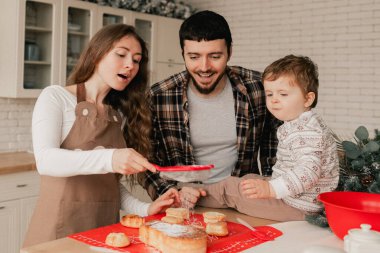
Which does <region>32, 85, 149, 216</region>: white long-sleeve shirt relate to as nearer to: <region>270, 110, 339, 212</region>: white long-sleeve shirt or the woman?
the woman

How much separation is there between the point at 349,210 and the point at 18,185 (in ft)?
9.74

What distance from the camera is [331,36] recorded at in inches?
197

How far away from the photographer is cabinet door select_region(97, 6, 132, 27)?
183 inches

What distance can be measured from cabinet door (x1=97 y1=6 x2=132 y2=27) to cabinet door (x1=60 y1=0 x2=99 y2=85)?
0.07 m

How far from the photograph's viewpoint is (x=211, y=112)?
96.7 inches

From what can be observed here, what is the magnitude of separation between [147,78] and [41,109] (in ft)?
1.90

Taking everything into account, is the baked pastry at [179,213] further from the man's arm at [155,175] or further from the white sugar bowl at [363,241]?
the white sugar bowl at [363,241]

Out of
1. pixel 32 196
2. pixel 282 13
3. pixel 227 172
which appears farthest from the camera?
pixel 282 13

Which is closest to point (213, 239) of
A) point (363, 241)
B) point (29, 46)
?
point (363, 241)

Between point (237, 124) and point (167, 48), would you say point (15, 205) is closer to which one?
point (237, 124)

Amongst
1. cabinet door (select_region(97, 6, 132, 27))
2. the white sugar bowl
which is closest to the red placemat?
the white sugar bowl

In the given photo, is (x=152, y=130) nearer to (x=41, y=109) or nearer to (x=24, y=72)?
(x=41, y=109)

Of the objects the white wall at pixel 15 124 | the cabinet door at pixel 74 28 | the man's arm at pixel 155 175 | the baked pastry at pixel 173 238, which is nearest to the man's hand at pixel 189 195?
the man's arm at pixel 155 175

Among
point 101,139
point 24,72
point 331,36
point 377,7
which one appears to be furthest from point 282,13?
point 101,139
